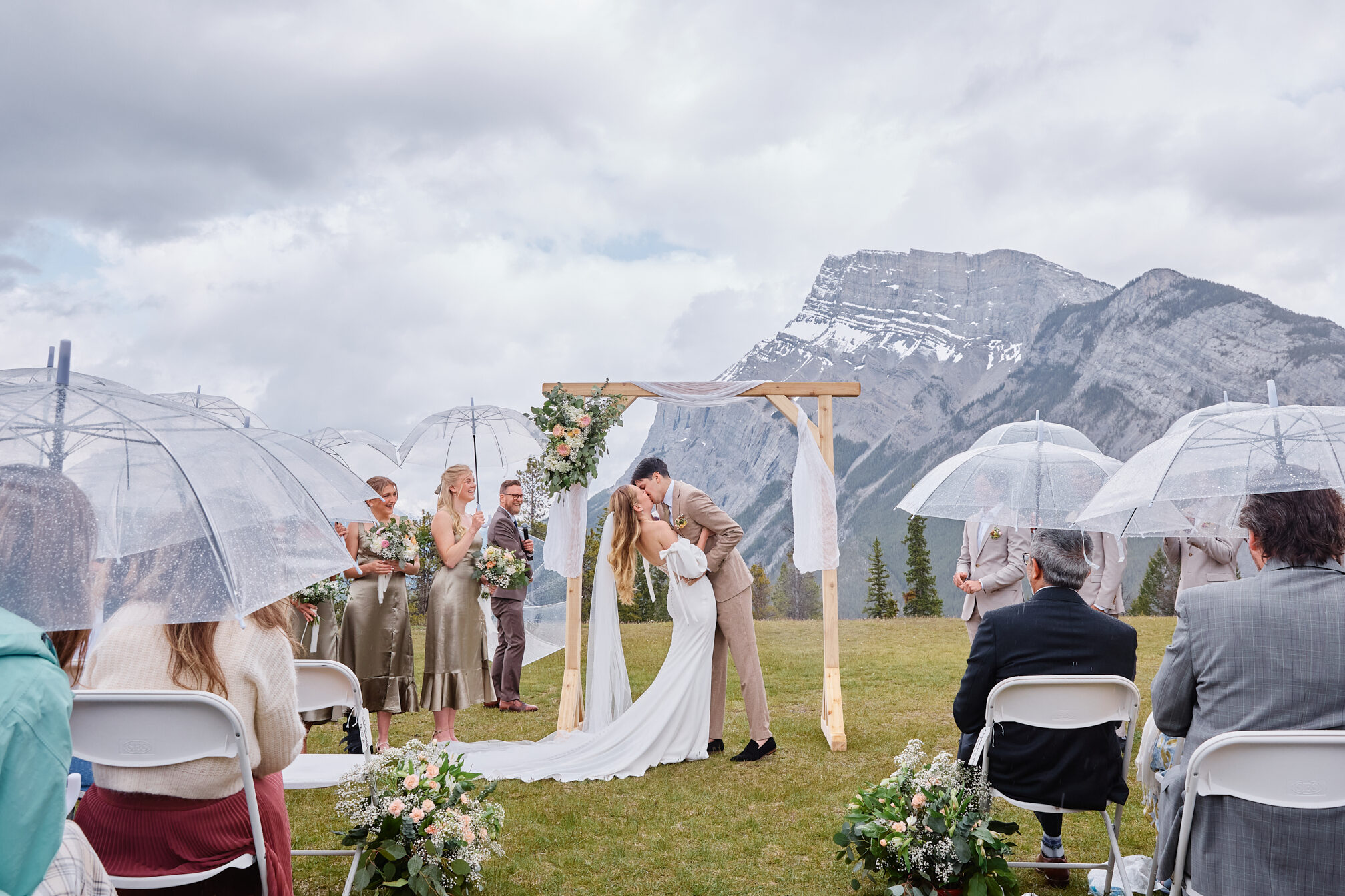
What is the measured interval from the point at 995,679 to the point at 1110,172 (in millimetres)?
150731

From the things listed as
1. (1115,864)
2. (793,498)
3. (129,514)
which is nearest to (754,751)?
(793,498)

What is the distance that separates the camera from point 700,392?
7.52 metres

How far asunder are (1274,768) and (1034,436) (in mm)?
3860

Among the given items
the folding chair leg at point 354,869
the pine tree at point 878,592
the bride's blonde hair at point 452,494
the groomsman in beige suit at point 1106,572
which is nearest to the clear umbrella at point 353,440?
the bride's blonde hair at point 452,494

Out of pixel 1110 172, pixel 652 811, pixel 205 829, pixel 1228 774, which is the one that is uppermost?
pixel 1110 172

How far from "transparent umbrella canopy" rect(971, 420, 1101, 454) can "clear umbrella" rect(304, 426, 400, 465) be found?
478cm

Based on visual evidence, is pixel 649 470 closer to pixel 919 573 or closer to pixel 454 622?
pixel 454 622

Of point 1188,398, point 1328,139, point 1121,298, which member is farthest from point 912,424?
point 1328,139

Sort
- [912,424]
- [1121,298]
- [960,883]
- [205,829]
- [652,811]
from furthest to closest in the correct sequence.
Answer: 1. [912,424]
2. [1121,298]
3. [652,811]
4. [960,883]
5. [205,829]

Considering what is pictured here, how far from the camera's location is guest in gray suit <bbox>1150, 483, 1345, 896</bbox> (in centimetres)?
238

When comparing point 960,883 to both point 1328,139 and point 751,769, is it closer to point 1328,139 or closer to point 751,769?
point 751,769

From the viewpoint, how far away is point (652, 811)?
5297 millimetres

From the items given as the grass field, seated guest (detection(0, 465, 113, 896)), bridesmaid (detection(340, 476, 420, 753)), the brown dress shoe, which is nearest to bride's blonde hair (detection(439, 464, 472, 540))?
bridesmaid (detection(340, 476, 420, 753))

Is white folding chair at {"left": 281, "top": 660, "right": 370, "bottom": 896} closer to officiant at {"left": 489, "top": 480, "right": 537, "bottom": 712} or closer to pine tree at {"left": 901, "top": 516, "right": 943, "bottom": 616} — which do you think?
officiant at {"left": 489, "top": 480, "right": 537, "bottom": 712}
